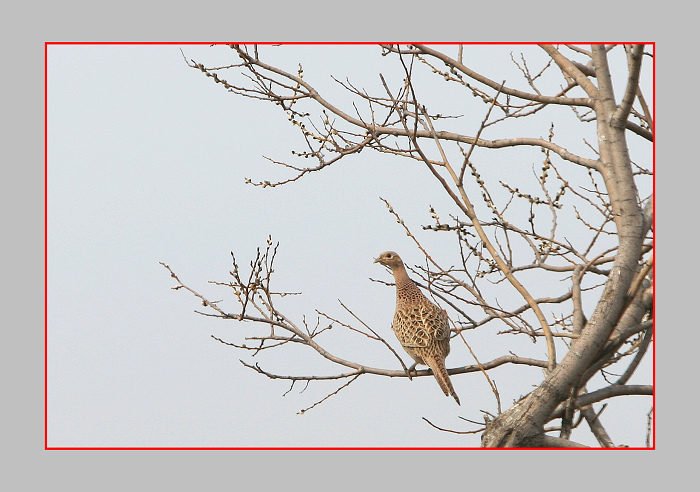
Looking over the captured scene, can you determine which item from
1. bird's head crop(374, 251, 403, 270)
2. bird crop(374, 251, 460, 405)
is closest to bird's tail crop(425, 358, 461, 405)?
bird crop(374, 251, 460, 405)

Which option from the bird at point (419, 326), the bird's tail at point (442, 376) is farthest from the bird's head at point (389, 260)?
the bird's tail at point (442, 376)

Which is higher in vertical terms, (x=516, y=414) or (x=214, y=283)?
(x=214, y=283)

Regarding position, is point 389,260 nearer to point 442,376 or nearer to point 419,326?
point 419,326

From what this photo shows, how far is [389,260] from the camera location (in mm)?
6461

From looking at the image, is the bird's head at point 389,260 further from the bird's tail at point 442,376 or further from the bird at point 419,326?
the bird's tail at point 442,376

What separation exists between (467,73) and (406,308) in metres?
2.15

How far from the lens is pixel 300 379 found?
5.05 m

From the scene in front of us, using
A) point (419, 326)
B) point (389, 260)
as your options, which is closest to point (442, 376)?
point (419, 326)

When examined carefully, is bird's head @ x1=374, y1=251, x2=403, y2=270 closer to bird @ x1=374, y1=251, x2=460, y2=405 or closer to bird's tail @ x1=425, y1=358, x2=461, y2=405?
bird @ x1=374, y1=251, x2=460, y2=405

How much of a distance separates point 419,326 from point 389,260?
0.89m

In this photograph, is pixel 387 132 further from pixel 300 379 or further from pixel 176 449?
pixel 176 449

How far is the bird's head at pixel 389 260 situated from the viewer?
254 inches

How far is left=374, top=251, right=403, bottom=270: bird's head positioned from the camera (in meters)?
6.46
